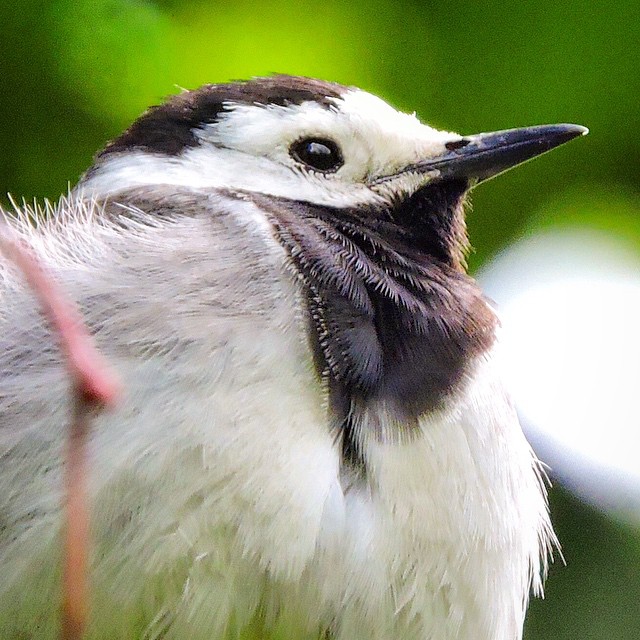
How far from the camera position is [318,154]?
2.87m

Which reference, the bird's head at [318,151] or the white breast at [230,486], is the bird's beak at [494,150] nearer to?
the bird's head at [318,151]

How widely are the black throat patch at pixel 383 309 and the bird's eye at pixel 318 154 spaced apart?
170 mm

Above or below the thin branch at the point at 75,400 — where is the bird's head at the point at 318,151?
above

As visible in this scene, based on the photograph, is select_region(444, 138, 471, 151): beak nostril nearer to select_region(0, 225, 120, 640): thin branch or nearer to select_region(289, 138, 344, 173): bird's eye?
select_region(289, 138, 344, 173): bird's eye

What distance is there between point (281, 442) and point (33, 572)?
0.47m

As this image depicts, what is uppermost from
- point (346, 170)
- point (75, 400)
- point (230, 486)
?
point (346, 170)

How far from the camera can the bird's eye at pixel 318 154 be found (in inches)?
112

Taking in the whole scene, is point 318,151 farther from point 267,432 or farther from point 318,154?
point 267,432

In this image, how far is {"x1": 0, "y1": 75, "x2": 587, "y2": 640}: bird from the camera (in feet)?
6.72

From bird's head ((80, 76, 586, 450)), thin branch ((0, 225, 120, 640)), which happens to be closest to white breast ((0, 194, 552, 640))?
bird's head ((80, 76, 586, 450))

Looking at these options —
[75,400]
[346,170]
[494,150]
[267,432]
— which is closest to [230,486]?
[267,432]

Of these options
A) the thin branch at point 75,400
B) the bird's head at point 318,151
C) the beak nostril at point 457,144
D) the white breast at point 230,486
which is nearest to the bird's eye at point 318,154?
the bird's head at point 318,151

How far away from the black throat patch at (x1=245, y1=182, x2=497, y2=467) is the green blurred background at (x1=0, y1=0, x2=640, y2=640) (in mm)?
449

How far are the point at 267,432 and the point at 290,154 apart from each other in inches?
38.4
